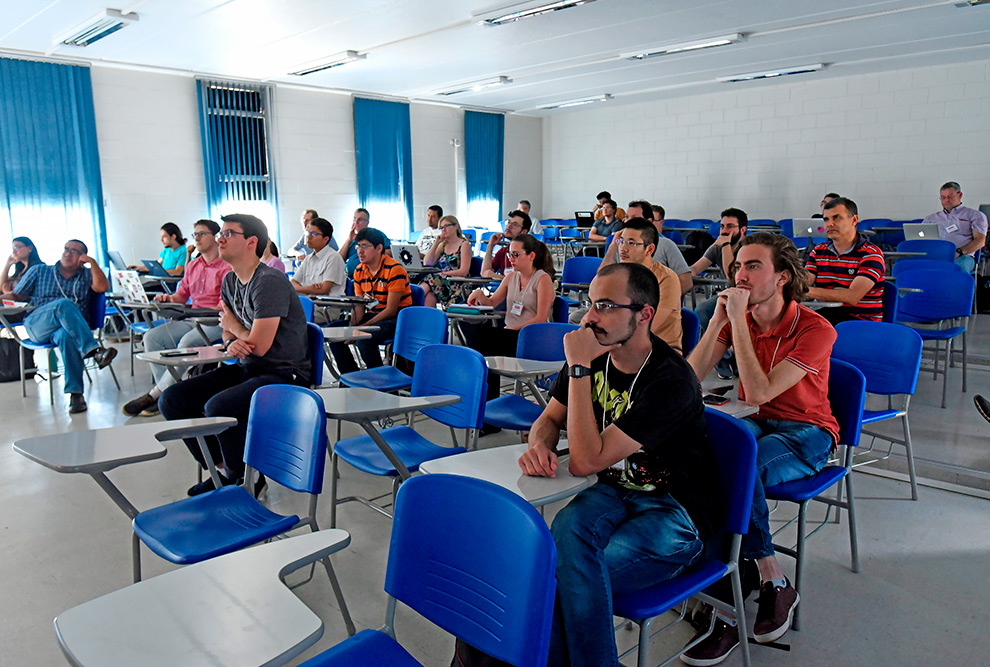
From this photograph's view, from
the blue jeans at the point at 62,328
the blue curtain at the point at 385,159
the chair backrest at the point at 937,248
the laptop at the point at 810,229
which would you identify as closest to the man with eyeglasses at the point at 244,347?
the blue jeans at the point at 62,328

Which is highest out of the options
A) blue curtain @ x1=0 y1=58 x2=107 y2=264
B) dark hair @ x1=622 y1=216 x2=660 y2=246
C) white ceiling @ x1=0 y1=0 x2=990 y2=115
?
white ceiling @ x1=0 y1=0 x2=990 y2=115

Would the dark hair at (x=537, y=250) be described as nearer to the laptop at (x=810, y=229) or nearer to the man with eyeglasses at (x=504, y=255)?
the man with eyeglasses at (x=504, y=255)

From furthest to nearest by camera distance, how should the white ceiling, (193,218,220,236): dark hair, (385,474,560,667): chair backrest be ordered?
the white ceiling
(193,218,220,236): dark hair
(385,474,560,667): chair backrest

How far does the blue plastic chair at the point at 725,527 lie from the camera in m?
1.53

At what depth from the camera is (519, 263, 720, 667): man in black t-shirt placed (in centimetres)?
151

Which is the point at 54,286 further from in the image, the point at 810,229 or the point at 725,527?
the point at 810,229

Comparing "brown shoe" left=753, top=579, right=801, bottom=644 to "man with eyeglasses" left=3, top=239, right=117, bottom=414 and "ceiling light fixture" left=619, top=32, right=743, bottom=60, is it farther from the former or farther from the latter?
"ceiling light fixture" left=619, top=32, right=743, bottom=60

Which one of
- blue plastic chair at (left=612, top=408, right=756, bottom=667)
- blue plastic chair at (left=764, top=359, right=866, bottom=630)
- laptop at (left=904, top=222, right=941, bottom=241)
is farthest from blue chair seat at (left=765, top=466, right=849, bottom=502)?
laptop at (left=904, top=222, right=941, bottom=241)

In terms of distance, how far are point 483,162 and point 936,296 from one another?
31.0ft

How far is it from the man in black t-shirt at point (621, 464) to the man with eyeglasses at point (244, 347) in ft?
5.36

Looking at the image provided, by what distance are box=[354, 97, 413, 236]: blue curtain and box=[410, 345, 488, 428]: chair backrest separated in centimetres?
883

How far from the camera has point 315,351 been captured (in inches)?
136

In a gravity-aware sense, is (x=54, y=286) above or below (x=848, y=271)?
below

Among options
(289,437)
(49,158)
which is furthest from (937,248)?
(49,158)
